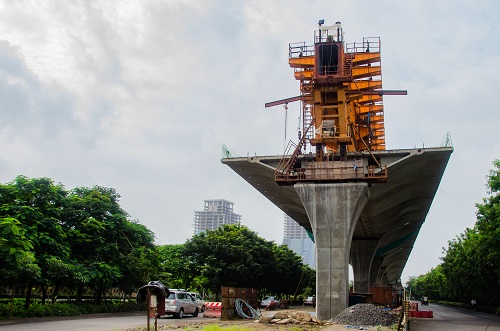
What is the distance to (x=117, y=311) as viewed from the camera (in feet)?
101

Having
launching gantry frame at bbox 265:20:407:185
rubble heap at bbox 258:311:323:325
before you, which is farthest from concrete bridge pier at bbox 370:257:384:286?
rubble heap at bbox 258:311:323:325

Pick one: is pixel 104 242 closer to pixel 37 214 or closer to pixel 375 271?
pixel 37 214

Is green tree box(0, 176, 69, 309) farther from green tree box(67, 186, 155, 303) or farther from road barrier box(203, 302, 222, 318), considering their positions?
road barrier box(203, 302, 222, 318)

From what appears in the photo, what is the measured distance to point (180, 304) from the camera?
27625 mm

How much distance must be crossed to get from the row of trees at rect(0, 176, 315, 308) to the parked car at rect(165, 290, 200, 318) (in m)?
2.83

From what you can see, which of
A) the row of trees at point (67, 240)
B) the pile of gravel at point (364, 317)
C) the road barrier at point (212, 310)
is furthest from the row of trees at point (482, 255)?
the row of trees at point (67, 240)

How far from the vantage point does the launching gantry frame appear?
90.0 ft

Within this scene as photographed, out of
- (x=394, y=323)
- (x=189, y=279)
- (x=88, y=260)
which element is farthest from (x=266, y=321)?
(x=189, y=279)

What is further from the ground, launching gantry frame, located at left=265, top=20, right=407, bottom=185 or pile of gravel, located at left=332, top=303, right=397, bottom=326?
launching gantry frame, located at left=265, top=20, right=407, bottom=185


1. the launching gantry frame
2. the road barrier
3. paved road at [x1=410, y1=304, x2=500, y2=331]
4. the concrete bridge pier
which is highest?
the launching gantry frame

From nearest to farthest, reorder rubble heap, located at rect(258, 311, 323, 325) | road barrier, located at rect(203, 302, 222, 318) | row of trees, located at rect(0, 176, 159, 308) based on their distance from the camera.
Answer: row of trees, located at rect(0, 176, 159, 308) < rubble heap, located at rect(258, 311, 323, 325) < road barrier, located at rect(203, 302, 222, 318)

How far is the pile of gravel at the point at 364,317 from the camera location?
2167 cm

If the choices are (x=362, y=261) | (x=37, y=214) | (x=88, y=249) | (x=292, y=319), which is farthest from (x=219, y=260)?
(x=37, y=214)

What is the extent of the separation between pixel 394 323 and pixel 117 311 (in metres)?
17.1
